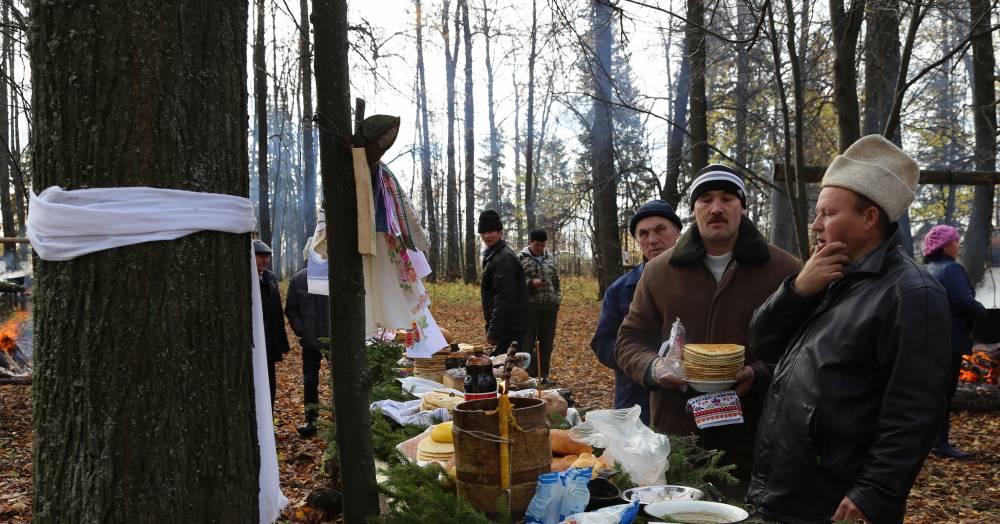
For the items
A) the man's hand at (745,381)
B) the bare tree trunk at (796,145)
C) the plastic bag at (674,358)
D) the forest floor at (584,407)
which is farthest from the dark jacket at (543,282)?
the man's hand at (745,381)

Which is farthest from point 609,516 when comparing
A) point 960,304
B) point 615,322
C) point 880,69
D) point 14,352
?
point 14,352

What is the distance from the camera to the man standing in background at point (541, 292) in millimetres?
9805

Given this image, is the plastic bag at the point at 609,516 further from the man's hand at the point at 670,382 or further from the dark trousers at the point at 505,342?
the dark trousers at the point at 505,342

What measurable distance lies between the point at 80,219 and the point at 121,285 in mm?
190

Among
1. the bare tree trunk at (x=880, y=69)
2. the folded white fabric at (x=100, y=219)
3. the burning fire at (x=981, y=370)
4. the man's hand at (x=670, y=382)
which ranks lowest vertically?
the burning fire at (x=981, y=370)

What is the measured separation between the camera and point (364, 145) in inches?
116

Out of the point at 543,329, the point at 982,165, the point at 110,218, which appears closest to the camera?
the point at 110,218

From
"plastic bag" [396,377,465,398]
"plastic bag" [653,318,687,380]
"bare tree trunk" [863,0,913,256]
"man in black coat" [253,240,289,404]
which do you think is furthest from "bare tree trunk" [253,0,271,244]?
"plastic bag" [653,318,687,380]

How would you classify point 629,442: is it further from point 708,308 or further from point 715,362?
point 708,308

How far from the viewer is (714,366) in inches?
113

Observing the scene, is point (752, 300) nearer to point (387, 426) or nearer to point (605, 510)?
point (605, 510)

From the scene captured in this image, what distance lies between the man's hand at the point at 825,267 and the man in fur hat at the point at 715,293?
2.57 ft

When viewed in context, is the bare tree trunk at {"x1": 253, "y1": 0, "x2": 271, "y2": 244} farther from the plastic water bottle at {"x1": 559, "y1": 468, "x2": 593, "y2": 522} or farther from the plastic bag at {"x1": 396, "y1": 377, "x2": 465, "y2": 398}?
the plastic water bottle at {"x1": 559, "y1": 468, "x2": 593, "y2": 522}

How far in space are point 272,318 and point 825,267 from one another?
6.64m
